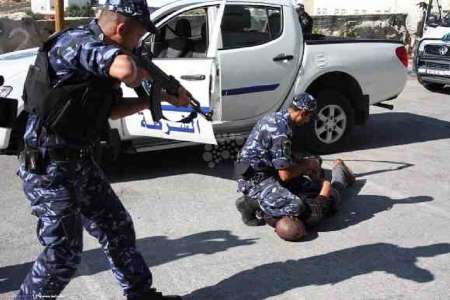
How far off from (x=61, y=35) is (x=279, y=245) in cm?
231

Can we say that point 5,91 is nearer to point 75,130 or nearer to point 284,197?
point 284,197

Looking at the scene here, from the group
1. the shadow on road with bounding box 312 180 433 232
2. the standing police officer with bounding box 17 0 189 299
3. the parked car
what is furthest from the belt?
the parked car

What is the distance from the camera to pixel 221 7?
616 centimetres

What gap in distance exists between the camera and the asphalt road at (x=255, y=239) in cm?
379

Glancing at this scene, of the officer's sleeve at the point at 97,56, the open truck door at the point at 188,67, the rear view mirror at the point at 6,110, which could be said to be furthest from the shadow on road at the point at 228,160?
the officer's sleeve at the point at 97,56

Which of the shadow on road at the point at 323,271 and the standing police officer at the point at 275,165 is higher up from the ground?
the standing police officer at the point at 275,165

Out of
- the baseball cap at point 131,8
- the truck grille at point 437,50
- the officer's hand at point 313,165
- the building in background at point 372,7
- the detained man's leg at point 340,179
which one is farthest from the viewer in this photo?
the building in background at point 372,7

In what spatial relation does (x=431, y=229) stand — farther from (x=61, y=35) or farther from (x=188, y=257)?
(x=61, y=35)

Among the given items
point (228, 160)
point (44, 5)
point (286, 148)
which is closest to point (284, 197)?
point (286, 148)

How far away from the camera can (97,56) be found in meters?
2.49

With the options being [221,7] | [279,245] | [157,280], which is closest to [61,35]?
[157,280]

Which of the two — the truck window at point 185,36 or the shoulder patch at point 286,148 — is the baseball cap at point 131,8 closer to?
the shoulder patch at point 286,148

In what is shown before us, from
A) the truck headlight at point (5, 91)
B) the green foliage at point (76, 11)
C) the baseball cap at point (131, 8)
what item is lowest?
the green foliage at point (76, 11)

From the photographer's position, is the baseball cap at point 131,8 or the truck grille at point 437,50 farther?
the truck grille at point 437,50
